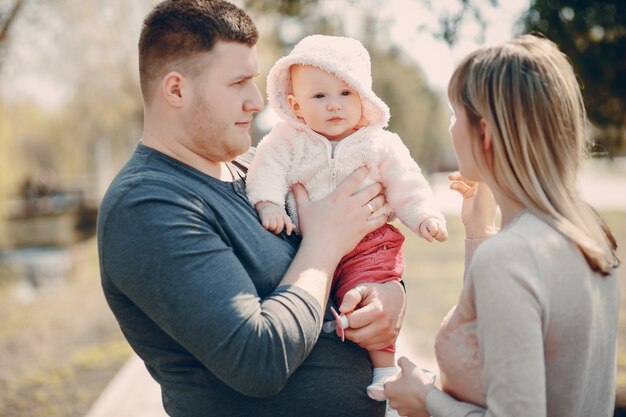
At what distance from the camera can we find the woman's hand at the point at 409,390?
202 cm

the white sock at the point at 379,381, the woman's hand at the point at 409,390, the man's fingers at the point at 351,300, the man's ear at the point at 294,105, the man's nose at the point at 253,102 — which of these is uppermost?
the man's nose at the point at 253,102

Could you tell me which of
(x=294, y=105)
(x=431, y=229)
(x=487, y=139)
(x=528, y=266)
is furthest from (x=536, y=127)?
(x=294, y=105)

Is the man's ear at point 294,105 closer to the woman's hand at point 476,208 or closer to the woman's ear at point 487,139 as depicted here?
the woman's hand at point 476,208

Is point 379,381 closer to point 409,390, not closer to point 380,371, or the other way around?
point 380,371

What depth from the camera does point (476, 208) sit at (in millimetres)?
2502

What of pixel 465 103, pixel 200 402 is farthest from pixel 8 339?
pixel 465 103

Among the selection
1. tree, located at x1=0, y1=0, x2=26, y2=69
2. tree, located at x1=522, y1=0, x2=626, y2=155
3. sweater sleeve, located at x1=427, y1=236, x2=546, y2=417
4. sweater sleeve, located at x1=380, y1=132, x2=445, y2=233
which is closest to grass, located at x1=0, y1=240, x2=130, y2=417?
tree, located at x1=0, y1=0, x2=26, y2=69

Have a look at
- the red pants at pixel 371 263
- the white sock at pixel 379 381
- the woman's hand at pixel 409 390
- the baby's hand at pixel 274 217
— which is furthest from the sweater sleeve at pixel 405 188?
the woman's hand at pixel 409 390

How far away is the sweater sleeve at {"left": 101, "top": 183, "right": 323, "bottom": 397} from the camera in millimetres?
1911

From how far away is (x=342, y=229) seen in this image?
242 cm

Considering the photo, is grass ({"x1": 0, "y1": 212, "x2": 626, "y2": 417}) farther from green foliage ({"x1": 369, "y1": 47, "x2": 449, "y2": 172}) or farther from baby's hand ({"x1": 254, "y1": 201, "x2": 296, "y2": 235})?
green foliage ({"x1": 369, "y1": 47, "x2": 449, "y2": 172})

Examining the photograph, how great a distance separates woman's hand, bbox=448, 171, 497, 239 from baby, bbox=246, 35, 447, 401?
0.41ft

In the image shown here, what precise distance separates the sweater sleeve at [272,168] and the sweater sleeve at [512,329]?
1.00 meters

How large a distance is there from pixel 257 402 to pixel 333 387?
0.27 metres
